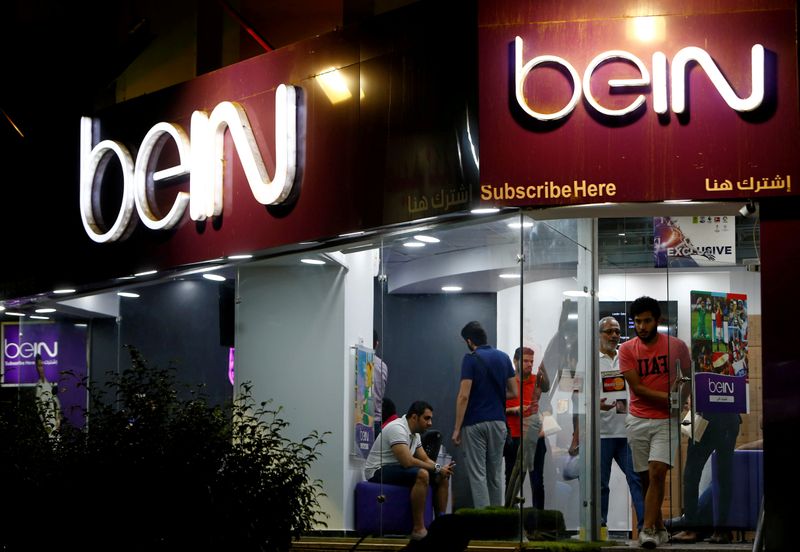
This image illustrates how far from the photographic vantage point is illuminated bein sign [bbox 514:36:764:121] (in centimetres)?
745

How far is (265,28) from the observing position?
12344mm

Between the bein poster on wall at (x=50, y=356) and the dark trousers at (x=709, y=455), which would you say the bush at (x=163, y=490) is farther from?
the bein poster on wall at (x=50, y=356)

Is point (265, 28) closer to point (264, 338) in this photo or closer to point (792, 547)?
point (264, 338)

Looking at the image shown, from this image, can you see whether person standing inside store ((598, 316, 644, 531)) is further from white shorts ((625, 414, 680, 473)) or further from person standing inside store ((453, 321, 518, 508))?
person standing inside store ((453, 321, 518, 508))

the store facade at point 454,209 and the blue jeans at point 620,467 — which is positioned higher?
the store facade at point 454,209

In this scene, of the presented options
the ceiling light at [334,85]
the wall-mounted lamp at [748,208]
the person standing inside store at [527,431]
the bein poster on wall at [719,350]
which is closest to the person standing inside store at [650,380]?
the bein poster on wall at [719,350]

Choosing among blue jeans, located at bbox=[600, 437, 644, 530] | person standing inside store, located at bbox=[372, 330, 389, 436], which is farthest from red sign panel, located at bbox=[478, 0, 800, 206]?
blue jeans, located at bbox=[600, 437, 644, 530]

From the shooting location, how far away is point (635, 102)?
301 inches

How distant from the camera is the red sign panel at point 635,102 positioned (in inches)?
294

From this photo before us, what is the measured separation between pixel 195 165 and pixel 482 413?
12.0ft

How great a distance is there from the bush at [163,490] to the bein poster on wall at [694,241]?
13.0 ft

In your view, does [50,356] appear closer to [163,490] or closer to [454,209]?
[163,490]

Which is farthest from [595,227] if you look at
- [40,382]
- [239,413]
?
[40,382]

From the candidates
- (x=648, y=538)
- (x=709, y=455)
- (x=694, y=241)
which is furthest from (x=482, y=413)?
(x=694, y=241)
